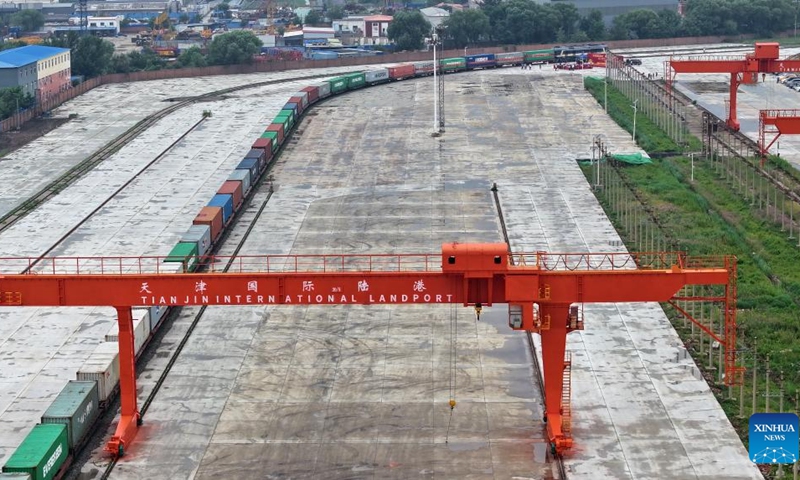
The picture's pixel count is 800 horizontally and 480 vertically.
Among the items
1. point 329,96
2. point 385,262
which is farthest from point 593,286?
point 329,96

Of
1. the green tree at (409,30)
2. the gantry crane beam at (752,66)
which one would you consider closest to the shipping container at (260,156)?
the gantry crane beam at (752,66)

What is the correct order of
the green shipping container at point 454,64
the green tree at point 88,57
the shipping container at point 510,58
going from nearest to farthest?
the green tree at point 88,57, the green shipping container at point 454,64, the shipping container at point 510,58

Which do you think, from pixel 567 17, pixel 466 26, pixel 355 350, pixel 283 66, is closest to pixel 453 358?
pixel 355 350

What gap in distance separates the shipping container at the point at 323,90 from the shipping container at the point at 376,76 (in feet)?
29.9

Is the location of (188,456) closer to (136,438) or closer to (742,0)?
(136,438)

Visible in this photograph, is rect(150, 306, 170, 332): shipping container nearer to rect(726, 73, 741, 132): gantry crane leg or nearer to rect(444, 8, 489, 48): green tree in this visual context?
rect(726, 73, 741, 132): gantry crane leg

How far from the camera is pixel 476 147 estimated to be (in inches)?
4146

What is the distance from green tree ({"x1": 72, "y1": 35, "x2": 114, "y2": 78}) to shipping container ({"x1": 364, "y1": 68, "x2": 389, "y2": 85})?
1329 inches

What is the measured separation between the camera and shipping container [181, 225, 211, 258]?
67.7 m

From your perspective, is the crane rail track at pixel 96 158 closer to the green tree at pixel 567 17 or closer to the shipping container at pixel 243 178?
the shipping container at pixel 243 178

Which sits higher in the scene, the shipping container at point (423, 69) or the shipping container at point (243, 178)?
the shipping container at point (423, 69)

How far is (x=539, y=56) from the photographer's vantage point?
534 ft

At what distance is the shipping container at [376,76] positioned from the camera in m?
144

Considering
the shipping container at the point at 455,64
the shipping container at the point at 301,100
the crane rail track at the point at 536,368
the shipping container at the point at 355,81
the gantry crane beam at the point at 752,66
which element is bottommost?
the crane rail track at the point at 536,368
